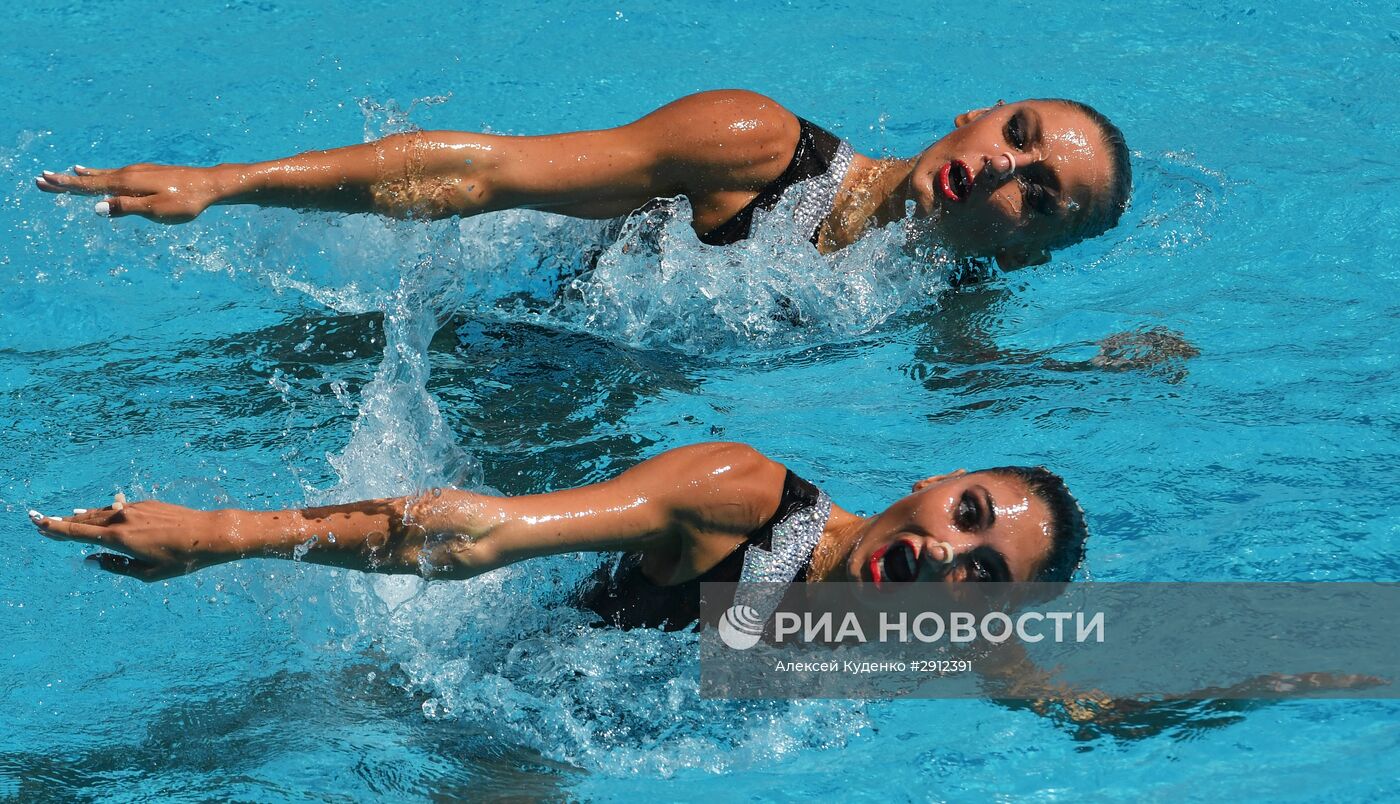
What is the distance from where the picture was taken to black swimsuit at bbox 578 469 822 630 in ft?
10.8

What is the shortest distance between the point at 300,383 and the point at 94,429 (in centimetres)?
64

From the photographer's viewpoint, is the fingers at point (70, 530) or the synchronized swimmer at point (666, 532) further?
the synchronized swimmer at point (666, 532)

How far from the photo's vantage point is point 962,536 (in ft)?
10.3

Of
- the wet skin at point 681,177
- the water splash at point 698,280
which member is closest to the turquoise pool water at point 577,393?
the water splash at point 698,280

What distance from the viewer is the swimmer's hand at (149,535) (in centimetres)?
270

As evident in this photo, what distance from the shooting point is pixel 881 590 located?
318cm

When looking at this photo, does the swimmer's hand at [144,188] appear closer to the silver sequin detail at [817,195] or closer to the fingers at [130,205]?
the fingers at [130,205]

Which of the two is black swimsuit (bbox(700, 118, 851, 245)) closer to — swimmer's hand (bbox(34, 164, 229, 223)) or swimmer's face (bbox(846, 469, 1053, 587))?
swimmer's face (bbox(846, 469, 1053, 587))

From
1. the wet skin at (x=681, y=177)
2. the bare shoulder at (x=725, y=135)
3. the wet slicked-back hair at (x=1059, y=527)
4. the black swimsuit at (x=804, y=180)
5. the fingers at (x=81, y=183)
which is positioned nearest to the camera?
the wet slicked-back hair at (x=1059, y=527)

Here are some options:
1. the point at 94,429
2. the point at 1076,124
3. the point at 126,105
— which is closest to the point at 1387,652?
the point at 1076,124

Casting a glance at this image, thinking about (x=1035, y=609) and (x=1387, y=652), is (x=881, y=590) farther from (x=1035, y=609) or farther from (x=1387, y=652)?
(x=1387, y=652)

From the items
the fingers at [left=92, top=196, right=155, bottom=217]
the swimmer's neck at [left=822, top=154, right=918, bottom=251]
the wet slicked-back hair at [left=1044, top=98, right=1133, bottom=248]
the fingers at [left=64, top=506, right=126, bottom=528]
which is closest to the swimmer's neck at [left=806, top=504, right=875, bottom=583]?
the swimmer's neck at [left=822, top=154, right=918, bottom=251]

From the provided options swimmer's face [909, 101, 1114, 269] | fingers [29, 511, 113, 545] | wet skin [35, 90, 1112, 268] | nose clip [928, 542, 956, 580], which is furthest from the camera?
swimmer's face [909, 101, 1114, 269]

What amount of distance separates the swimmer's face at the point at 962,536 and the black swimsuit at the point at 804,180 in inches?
49.9
